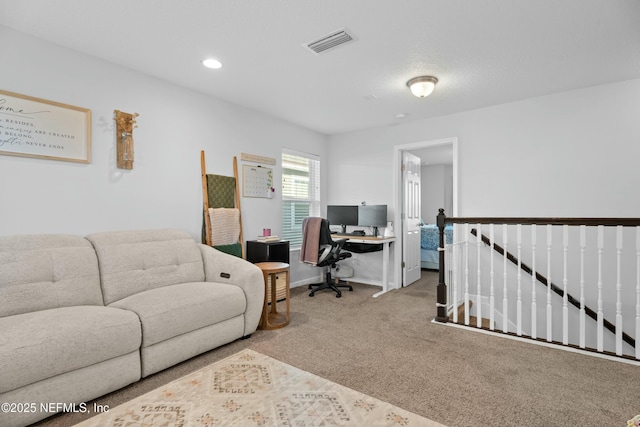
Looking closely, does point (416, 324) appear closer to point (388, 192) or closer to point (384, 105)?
point (388, 192)

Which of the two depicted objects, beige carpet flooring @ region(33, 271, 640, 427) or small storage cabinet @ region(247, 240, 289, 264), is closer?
beige carpet flooring @ region(33, 271, 640, 427)

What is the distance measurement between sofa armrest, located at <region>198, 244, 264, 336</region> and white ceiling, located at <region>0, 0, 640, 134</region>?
1856 millimetres

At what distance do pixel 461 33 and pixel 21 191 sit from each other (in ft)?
11.6

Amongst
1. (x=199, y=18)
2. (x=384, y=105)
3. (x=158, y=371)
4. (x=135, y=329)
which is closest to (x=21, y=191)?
(x=135, y=329)

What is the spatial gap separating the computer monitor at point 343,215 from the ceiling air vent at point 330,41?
278cm

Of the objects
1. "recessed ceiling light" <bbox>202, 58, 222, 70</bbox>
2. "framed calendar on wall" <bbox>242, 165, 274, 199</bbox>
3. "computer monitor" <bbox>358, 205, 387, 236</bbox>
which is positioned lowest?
"computer monitor" <bbox>358, 205, 387, 236</bbox>

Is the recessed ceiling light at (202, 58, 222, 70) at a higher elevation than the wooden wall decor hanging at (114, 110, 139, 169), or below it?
higher

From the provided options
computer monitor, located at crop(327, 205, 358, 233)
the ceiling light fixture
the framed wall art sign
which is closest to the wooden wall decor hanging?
the framed wall art sign

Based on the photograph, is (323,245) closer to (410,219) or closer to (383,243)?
(383,243)

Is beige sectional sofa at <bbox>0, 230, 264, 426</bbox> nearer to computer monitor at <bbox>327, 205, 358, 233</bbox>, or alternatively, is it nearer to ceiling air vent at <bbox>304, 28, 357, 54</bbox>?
ceiling air vent at <bbox>304, 28, 357, 54</bbox>

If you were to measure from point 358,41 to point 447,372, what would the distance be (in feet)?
8.41

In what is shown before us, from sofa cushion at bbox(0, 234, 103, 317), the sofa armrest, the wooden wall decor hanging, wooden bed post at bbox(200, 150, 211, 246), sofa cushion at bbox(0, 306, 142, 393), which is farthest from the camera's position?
wooden bed post at bbox(200, 150, 211, 246)

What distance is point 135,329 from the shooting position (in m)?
2.01

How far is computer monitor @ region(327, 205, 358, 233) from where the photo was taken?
505 centimetres
